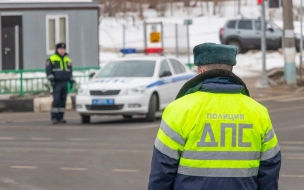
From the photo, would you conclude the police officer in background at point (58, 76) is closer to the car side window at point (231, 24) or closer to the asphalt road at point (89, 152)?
the asphalt road at point (89, 152)

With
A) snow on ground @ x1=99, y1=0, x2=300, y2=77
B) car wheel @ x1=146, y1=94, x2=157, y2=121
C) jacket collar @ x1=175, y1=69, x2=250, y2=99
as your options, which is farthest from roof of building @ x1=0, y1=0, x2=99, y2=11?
jacket collar @ x1=175, y1=69, x2=250, y2=99

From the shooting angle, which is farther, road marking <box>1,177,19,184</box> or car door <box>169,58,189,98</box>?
car door <box>169,58,189,98</box>

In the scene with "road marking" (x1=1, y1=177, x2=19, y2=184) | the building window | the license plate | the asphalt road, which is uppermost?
the building window

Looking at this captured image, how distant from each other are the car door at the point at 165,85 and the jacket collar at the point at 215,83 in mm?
15424

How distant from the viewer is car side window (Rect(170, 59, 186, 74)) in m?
21.5

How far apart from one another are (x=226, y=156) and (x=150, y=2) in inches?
2543

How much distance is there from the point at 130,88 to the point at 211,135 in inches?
587

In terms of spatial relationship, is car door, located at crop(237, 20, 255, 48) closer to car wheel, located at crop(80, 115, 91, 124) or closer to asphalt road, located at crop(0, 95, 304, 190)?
asphalt road, located at crop(0, 95, 304, 190)

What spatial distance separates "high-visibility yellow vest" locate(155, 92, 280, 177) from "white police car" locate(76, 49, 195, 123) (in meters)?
14.6

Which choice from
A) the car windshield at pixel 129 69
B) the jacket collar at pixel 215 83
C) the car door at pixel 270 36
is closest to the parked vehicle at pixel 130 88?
the car windshield at pixel 129 69

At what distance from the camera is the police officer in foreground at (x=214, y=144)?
456cm

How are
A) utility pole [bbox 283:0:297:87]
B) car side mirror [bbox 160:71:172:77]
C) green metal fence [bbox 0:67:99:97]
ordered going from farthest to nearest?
utility pole [bbox 283:0:297:87]
green metal fence [bbox 0:67:99:97]
car side mirror [bbox 160:71:172:77]

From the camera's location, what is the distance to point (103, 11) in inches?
2111

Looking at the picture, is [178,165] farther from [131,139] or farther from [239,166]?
[131,139]
